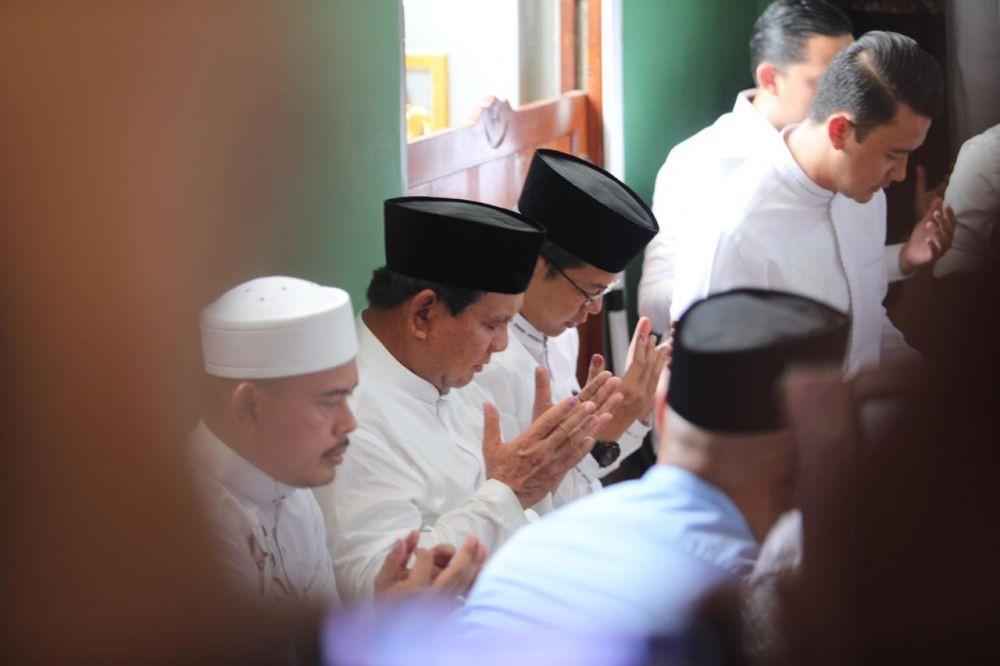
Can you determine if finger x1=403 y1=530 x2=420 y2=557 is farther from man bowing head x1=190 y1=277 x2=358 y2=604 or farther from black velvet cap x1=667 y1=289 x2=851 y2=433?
black velvet cap x1=667 y1=289 x2=851 y2=433

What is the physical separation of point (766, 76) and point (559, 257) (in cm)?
27

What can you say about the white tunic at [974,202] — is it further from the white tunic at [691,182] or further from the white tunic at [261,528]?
the white tunic at [261,528]

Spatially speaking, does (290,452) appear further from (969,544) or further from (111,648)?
(969,544)

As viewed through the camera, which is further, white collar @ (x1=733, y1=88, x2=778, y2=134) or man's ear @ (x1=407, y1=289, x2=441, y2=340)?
white collar @ (x1=733, y1=88, x2=778, y2=134)

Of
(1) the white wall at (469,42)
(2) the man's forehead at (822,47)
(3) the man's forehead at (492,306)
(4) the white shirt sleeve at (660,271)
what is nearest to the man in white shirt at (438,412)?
(3) the man's forehead at (492,306)

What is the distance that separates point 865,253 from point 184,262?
523 millimetres

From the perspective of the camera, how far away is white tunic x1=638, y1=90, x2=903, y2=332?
3.69ft

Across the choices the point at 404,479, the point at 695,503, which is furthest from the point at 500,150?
the point at 695,503

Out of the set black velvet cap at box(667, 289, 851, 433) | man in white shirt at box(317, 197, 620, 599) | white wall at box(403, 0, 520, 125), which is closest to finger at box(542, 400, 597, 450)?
man in white shirt at box(317, 197, 620, 599)

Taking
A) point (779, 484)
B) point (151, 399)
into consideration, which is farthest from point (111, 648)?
point (779, 484)

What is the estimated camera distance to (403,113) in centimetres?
103

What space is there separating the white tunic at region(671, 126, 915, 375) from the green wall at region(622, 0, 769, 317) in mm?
185

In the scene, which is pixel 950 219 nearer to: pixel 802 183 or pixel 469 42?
pixel 802 183

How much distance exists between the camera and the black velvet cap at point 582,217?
3.86 ft
